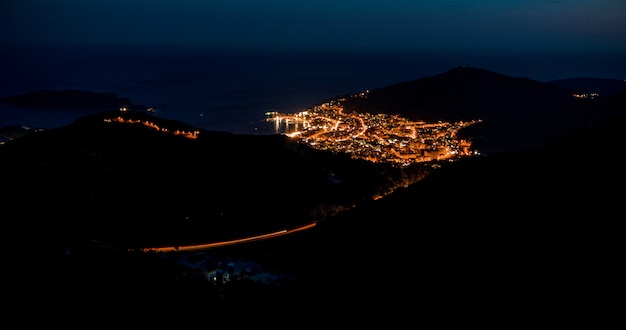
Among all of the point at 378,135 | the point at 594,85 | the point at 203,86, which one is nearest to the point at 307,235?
the point at 378,135

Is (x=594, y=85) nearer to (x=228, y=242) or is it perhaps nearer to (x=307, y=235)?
(x=307, y=235)

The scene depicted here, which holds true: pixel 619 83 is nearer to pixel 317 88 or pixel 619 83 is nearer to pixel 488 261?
pixel 317 88

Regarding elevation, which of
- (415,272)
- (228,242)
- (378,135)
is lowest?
(228,242)

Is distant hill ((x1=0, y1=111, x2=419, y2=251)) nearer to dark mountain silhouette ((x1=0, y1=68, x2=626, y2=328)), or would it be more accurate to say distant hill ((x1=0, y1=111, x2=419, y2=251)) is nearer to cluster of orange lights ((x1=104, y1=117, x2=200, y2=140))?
dark mountain silhouette ((x1=0, y1=68, x2=626, y2=328))

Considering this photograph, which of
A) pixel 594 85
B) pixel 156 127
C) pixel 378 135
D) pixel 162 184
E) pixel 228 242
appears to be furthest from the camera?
pixel 594 85

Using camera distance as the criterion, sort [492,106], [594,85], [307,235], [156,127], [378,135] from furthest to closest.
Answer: [594,85] < [492,106] < [378,135] < [156,127] < [307,235]

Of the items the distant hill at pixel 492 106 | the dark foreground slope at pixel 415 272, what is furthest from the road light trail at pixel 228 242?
the distant hill at pixel 492 106

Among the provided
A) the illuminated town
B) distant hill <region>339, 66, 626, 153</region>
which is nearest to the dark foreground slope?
the illuminated town

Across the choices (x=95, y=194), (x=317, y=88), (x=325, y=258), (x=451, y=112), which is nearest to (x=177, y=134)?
(x=95, y=194)
